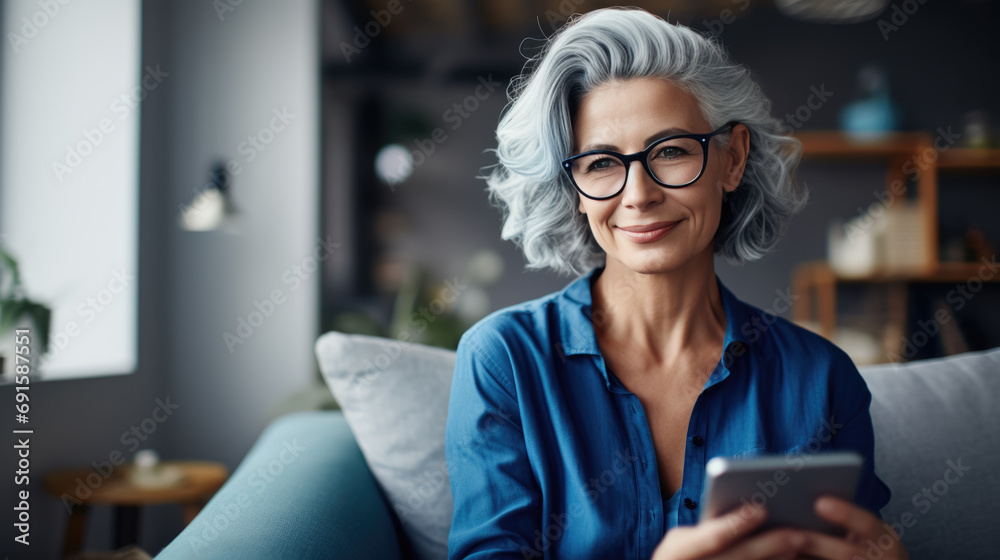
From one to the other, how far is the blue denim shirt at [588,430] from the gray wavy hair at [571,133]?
173 millimetres

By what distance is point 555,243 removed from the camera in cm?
131

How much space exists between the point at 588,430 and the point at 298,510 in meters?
0.43

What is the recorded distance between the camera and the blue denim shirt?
981 mm

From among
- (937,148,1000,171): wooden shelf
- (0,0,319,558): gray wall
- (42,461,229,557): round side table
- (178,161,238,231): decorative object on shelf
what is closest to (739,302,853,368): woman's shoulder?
(42,461,229,557): round side table

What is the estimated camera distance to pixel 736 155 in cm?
119

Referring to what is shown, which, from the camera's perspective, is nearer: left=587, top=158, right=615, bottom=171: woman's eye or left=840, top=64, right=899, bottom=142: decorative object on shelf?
left=587, top=158, right=615, bottom=171: woman's eye

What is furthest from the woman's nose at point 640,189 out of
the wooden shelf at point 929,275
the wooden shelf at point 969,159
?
the wooden shelf at point 969,159

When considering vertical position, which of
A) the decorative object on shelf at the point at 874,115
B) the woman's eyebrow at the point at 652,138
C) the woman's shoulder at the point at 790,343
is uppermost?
the decorative object on shelf at the point at 874,115

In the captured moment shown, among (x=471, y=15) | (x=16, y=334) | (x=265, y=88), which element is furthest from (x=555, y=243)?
(x=471, y=15)

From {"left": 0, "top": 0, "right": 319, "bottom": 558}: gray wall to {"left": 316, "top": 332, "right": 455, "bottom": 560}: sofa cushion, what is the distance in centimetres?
192

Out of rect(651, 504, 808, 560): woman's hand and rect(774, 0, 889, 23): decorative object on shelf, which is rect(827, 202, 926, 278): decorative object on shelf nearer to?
rect(774, 0, 889, 23): decorative object on shelf

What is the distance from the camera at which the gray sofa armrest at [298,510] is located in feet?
2.95

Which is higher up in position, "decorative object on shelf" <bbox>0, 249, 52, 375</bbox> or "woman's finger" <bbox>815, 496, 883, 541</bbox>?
"decorative object on shelf" <bbox>0, 249, 52, 375</bbox>

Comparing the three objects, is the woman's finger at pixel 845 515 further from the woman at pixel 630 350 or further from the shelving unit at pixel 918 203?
the shelving unit at pixel 918 203
